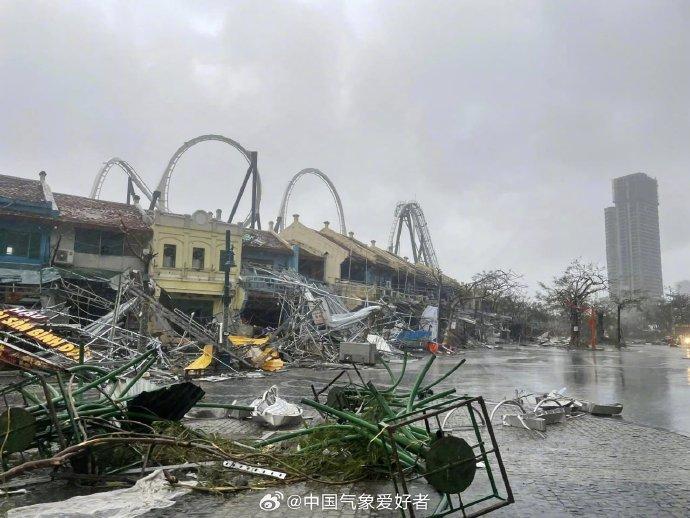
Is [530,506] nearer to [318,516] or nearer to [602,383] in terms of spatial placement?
[318,516]

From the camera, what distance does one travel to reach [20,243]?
80.2ft

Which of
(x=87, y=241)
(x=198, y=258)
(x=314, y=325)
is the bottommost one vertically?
(x=314, y=325)

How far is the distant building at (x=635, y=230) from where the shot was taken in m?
116

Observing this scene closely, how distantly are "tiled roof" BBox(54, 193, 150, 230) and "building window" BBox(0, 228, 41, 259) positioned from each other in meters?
1.62

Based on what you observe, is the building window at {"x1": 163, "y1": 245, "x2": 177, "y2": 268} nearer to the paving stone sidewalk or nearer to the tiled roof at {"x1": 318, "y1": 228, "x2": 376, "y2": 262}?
the tiled roof at {"x1": 318, "y1": 228, "x2": 376, "y2": 262}

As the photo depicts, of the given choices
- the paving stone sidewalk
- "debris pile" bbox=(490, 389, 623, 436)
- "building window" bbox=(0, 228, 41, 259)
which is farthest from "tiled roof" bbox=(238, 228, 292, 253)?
the paving stone sidewalk

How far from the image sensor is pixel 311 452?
16.8 ft

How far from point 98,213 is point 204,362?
650 inches

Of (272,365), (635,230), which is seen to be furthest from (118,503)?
(635,230)

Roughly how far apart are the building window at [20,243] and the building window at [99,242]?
1.89 m

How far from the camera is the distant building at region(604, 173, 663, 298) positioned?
11588 centimetres

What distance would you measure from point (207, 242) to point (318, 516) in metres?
27.5

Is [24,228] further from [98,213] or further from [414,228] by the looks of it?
[414,228]

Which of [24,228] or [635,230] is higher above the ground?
[635,230]
